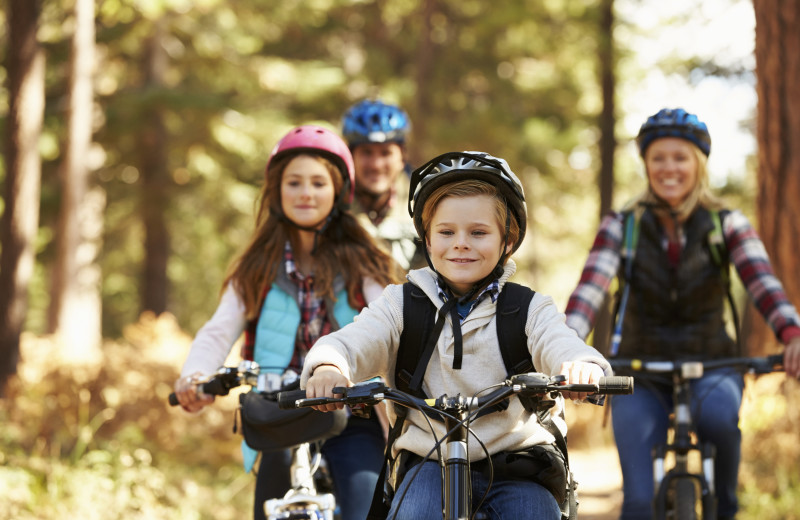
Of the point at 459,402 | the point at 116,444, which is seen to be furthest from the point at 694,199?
the point at 116,444

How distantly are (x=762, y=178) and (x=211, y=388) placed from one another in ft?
20.2

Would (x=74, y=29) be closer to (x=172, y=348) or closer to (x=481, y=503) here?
(x=172, y=348)

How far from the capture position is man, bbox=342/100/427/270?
266 inches

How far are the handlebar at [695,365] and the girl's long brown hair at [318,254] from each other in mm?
1333

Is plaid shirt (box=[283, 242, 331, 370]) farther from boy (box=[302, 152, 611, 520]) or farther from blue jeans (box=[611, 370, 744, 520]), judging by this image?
blue jeans (box=[611, 370, 744, 520])

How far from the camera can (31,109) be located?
45.7ft

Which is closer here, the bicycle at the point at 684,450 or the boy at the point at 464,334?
the boy at the point at 464,334

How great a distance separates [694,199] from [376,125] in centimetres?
242

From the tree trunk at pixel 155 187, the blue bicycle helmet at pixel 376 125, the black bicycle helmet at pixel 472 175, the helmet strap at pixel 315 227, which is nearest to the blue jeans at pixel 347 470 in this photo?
the helmet strap at pixel 315 227

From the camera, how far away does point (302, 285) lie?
517 centimetres

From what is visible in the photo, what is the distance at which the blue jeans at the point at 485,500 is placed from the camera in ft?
10.8

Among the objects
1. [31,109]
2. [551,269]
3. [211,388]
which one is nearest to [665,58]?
[551,269]

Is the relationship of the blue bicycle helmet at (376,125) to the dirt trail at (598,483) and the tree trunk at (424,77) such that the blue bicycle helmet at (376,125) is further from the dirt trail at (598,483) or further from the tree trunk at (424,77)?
the tree trunk at (424,77)

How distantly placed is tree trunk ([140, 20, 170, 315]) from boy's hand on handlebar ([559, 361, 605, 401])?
17.6 m
